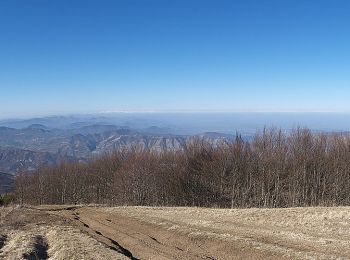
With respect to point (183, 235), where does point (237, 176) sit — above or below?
below

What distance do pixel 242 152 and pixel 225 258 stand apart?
57.3 meters

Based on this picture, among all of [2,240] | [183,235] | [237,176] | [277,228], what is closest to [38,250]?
[2,240]

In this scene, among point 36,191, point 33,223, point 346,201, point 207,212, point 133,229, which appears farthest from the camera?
point 36,191

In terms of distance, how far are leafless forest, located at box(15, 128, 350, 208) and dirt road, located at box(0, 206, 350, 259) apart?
34636 mm

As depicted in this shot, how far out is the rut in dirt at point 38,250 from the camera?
63.8ft

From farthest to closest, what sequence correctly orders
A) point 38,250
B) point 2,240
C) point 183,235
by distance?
point 183,235, point 2,240, point 38,250

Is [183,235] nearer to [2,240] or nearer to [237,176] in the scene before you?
[2,240]

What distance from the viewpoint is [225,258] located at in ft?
68.3

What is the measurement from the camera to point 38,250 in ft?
69.3

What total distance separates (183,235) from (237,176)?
4864 cm

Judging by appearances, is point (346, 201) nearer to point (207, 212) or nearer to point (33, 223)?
point (207, 212)

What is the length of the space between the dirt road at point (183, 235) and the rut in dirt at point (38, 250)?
0.06 m

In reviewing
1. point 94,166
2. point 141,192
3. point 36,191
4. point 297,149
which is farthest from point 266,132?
point 36,191

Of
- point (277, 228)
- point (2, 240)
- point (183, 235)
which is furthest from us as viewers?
point (277, 228)
